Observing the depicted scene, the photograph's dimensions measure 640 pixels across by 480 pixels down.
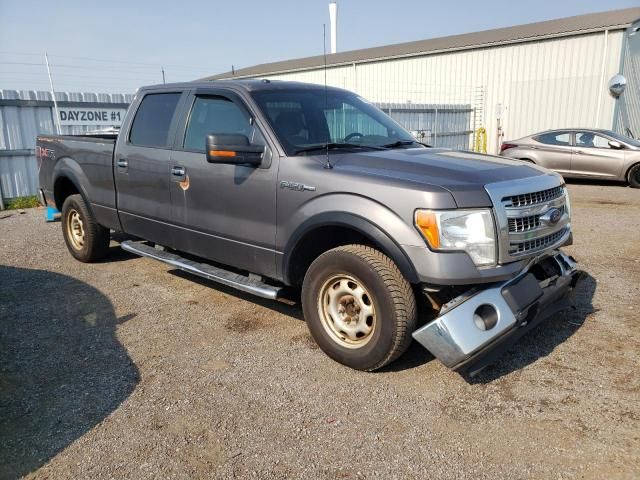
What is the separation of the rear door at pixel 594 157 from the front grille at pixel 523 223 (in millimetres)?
10560

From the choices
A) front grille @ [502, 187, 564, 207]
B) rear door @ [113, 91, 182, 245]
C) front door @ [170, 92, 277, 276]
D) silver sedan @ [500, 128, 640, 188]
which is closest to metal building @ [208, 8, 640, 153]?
silver sedan @ [500, 128, 640, 188]

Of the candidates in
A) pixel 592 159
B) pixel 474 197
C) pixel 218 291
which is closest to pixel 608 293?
pixel 474 197

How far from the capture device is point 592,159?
12.4 metres

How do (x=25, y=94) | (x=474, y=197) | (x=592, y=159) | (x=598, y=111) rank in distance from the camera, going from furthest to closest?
(x=598, y=111) → (x=592, y=159) → (x=25, y=94) → (x=474, y=197)

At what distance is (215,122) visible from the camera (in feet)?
14.3

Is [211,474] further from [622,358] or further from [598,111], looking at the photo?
[598,111]

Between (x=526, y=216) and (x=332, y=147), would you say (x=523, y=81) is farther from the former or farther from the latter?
(x=526, y=216)

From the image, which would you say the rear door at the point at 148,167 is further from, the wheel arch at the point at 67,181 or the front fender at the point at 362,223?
the front fender at the point at 362,223

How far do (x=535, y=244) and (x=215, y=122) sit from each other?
2.72 metres

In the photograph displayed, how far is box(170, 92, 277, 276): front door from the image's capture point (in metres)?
3.88

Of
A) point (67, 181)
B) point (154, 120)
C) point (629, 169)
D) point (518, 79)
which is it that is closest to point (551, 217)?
point (154, 120)

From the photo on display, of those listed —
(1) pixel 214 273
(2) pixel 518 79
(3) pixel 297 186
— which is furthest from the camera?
(2) pixel 518 79

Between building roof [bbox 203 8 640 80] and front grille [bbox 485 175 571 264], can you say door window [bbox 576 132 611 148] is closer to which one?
building roof [bbox 203 8 640 80]

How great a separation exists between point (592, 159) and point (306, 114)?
35.0ft
